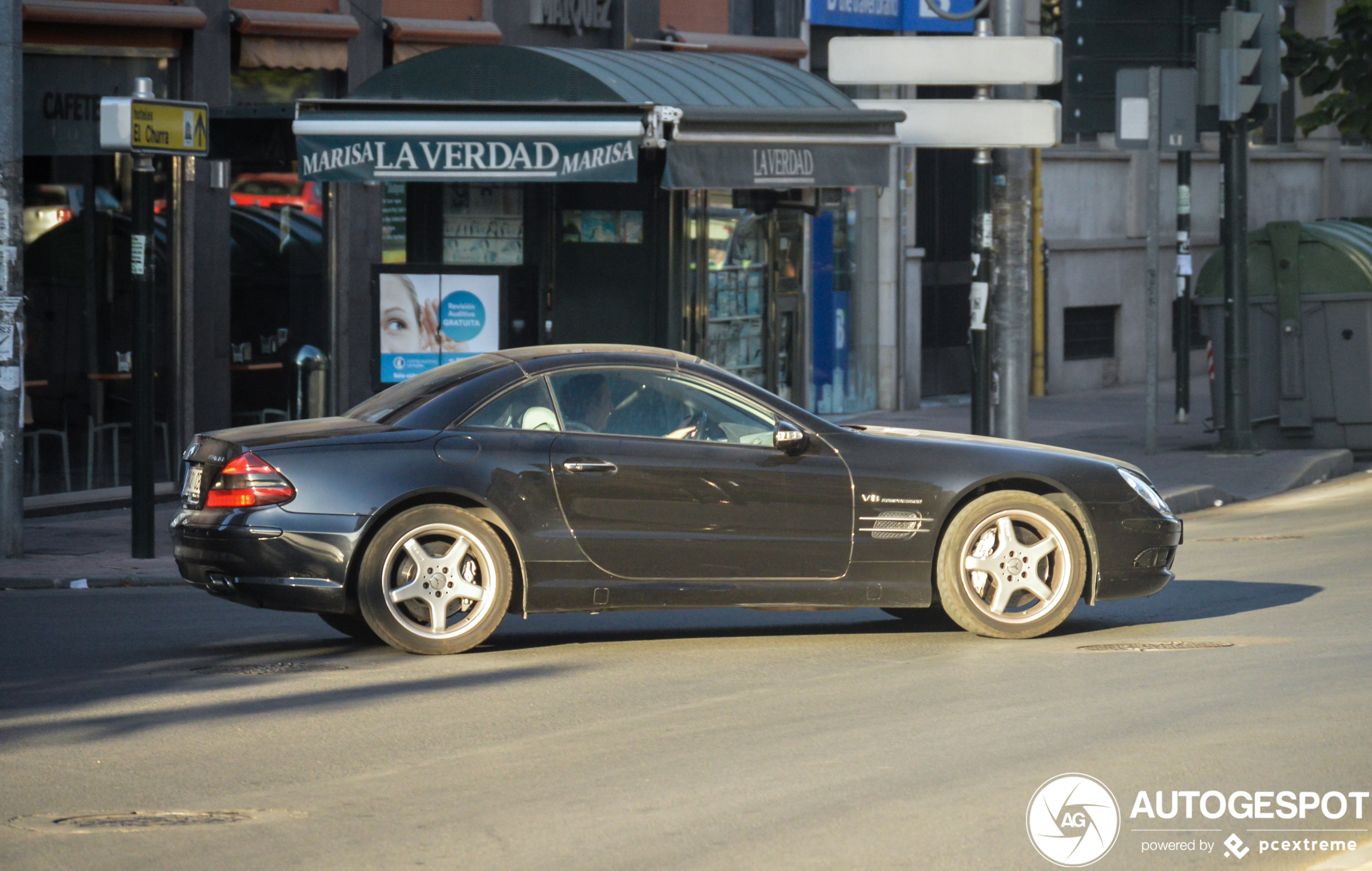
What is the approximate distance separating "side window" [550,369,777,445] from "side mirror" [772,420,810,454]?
120 mm

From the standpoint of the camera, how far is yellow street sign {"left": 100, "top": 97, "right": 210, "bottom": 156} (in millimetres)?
11320

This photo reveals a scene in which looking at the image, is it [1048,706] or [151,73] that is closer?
[1048,706]

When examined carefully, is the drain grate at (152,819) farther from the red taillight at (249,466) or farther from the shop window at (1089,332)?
the shop window at (1089,332)

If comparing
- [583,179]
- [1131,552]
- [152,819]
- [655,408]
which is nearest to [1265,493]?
[583,179]

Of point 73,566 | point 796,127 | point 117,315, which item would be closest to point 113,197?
point 117,315

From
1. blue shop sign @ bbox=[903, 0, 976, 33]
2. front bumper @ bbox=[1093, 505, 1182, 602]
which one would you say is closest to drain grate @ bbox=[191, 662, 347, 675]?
front bumper @ bbox=[1093, 505, 1182, 602]

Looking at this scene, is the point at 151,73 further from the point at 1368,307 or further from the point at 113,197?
the point at 1368,307

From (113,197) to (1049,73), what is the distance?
7.29 metres

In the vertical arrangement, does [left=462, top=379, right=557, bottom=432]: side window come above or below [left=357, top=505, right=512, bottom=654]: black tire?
above

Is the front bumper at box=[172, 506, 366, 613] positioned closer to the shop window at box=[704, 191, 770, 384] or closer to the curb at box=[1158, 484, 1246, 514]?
the curb at box=[1158, 484, 1246, 514]

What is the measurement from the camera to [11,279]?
11.6m

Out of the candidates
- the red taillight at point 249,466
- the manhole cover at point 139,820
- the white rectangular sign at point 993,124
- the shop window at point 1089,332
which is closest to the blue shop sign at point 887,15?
the shop window at point 1089,332

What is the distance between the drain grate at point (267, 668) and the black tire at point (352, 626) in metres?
0.63

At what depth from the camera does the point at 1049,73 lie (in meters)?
13.9
